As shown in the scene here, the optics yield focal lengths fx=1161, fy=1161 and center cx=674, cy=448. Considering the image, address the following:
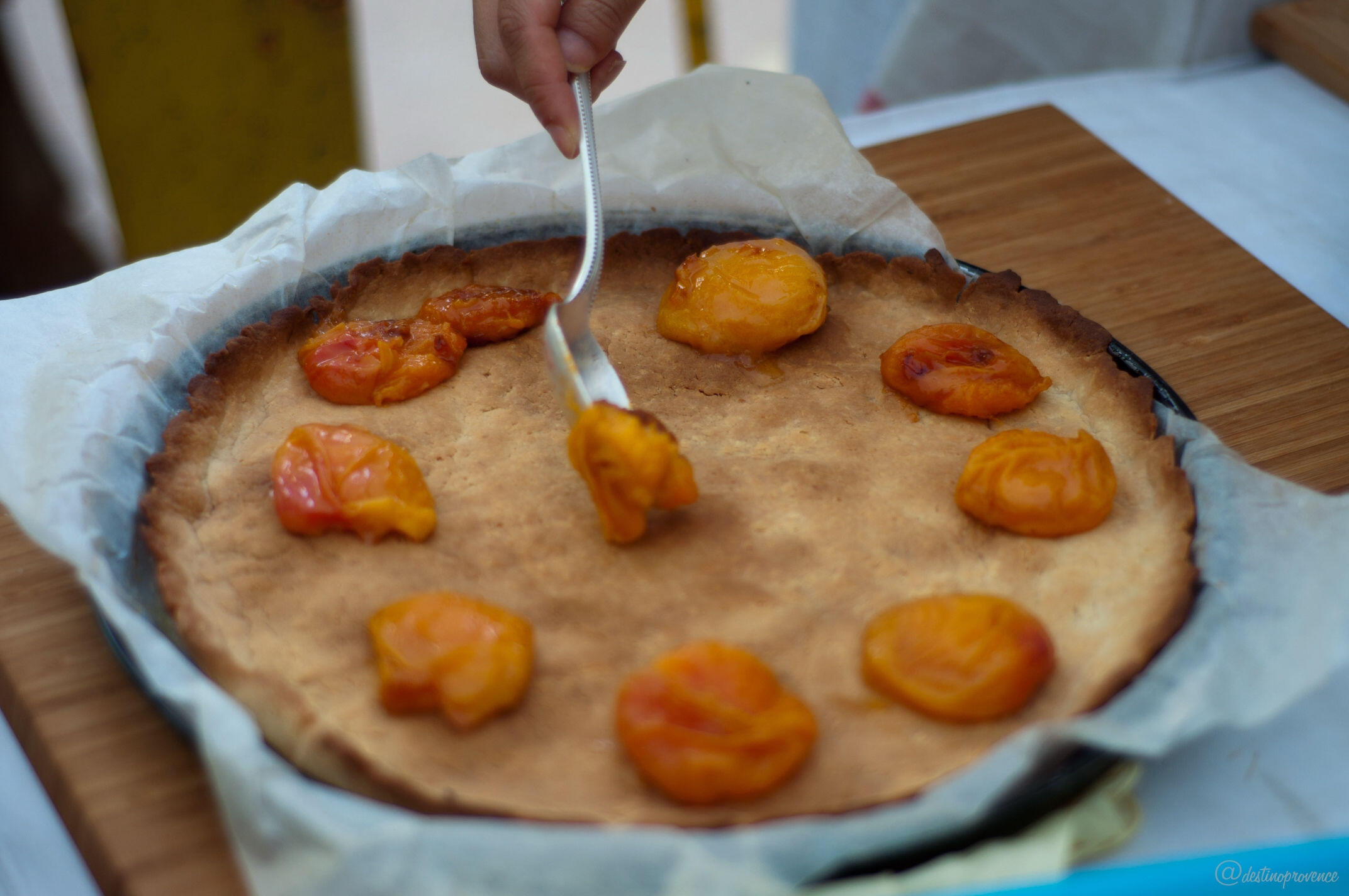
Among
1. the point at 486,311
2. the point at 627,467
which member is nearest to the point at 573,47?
the point at 486,311

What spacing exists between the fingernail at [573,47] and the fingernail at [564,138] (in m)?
0.13

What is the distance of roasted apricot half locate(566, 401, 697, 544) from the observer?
194 cm

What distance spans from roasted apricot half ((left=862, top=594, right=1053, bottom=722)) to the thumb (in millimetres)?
1352

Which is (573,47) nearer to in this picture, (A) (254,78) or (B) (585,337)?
(B) (585,337)

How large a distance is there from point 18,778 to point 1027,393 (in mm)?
1930

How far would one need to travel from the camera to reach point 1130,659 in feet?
5.77

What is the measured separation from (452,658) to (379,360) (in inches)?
33.7

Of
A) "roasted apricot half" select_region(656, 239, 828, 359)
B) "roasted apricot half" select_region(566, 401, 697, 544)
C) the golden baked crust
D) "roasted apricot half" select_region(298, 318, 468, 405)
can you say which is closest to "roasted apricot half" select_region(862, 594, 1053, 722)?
the golden baked crust

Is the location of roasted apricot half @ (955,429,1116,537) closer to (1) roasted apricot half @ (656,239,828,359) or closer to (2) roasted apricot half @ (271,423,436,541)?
(1) roasted apricot half @ (656,239,828,359)

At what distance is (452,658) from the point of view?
1.72 metres

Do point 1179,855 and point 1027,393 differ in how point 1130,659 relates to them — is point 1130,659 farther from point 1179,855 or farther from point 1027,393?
point 1027,393

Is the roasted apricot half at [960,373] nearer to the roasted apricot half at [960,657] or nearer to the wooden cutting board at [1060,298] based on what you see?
the wooden cutting board at [1060,298]

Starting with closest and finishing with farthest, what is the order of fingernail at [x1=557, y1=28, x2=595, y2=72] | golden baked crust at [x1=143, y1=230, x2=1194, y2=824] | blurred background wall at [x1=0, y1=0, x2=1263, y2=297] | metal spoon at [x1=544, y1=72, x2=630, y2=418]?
golden baked crust at [x1=143, y1=230, x2=1194, y2=824]
metal spoon at [x1=544, y1=72, x2=630, y2=418]
fingernail at [x1=557, y1=28, x2=595, y2=72]
blurred background wall at [x1=0, y1=0, x2=1263, y2=297]

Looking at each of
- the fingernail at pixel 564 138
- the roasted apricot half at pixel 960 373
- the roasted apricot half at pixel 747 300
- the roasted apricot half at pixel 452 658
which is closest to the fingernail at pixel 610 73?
the fingernail at pixel 564 138
